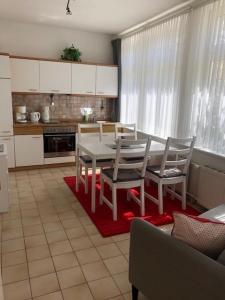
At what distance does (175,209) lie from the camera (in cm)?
325

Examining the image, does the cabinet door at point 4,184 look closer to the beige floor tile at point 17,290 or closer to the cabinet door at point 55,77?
the beige floor tile at point 17,290

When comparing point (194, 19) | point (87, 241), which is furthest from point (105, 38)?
point (87, 241)

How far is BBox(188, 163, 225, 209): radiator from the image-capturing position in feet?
9.50

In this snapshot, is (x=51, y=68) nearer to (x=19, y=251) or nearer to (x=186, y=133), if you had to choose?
(x=186, y=133)

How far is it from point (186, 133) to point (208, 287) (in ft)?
8.51

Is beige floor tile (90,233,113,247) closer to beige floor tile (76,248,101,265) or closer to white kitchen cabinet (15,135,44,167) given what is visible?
beige floor tile (76,248,101,265)

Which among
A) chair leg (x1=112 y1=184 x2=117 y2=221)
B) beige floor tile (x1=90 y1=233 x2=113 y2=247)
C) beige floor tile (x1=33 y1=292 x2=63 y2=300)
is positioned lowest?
beige floor tile (x1=33 y1=292 x2=63 y2=300)

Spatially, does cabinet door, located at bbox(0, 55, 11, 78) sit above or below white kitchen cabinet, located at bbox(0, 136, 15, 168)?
above

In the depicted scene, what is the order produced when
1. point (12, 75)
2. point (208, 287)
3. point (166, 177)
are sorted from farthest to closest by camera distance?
point (12, 75)
point (166, 177)
point (208, 287)

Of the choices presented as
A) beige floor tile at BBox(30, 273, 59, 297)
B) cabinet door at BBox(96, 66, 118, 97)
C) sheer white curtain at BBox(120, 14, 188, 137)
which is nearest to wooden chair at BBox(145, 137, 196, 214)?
sheer white curtain at BBox(120, 14, 188, 137)

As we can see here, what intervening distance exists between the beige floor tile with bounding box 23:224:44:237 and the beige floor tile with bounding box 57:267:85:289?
0.69m

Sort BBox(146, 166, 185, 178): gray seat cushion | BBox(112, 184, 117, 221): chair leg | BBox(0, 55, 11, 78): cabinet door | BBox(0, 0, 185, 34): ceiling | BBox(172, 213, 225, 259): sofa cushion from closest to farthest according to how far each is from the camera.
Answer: BBox(172, 213, 225, 259): sofa cushion < BBox(112, 184, 117, 221): chair leg < BBox(146, 166, 185, 178): gray seat cushion < BBox(0, 0, 185, 34): ceiling < BBox(0, 55, 11, 78): cabinet door

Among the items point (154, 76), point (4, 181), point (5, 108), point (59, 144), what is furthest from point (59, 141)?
point (154, 76)

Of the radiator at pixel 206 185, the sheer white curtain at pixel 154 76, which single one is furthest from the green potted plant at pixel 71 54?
the radiator at pixel 206 185
